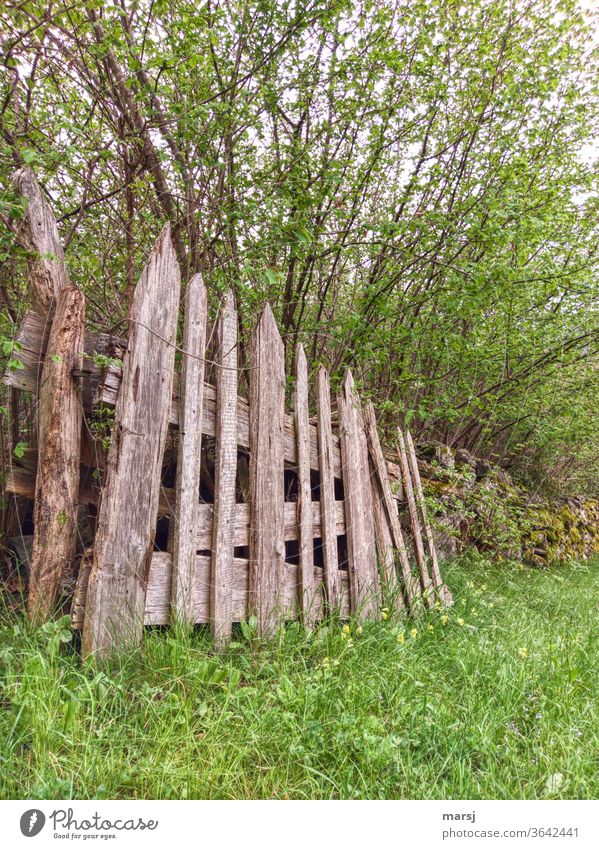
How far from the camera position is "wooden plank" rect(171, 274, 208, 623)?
2.16 m

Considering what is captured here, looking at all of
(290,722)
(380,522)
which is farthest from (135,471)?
(380,522)

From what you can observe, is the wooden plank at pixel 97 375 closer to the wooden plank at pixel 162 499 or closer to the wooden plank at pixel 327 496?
the wooden plank at pixel 162 499

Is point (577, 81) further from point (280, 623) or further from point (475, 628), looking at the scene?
point (280, 623)

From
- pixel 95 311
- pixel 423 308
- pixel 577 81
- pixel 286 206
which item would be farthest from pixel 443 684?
pixel 577 81

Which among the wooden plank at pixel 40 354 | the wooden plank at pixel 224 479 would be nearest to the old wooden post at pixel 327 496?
the wooden plank at pixel 224 479

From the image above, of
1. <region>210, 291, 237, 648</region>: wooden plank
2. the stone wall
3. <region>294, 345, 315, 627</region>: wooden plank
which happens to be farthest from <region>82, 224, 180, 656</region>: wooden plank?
the stone wall

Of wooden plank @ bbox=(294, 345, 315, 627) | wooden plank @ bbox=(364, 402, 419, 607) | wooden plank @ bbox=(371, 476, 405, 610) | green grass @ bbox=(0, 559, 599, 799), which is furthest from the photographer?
wooden plank @ bbox=(364, 402, 419, 607)

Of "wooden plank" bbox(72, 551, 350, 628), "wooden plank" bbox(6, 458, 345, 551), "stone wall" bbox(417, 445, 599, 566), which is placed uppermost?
"stone wall" bbox(417, 445, 599, 566)

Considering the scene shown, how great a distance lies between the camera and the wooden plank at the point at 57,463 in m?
2.01

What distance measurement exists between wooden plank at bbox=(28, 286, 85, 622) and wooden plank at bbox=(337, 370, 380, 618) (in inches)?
66.1

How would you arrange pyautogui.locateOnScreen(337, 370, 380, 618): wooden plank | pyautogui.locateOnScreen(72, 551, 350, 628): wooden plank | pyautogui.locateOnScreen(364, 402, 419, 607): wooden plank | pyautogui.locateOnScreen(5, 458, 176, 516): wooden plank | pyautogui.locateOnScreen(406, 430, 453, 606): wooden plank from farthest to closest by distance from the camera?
pyautogui.locateOnScreen(406, 430, 453, 606): wooden plank, pyautogui.locateOnScreen(364, 402, 419, 607): wooden plank, pyautogui.locateOnScreen(337, 370, 380, 618): wooden plank, pyautogui.locateOnScreen(5, 458, 176, 516): wooden plank, pyautogui.locateOnScreen(72, 551, 350, 628): wooden plank

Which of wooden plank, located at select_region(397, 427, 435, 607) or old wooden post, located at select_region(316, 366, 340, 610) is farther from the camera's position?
wooden plank, located at select_region(397, 427, 435, 607)

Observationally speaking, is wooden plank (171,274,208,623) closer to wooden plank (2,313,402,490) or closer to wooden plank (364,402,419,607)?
wooden plank (2,313,402,490)

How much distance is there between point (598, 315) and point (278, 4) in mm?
4611
